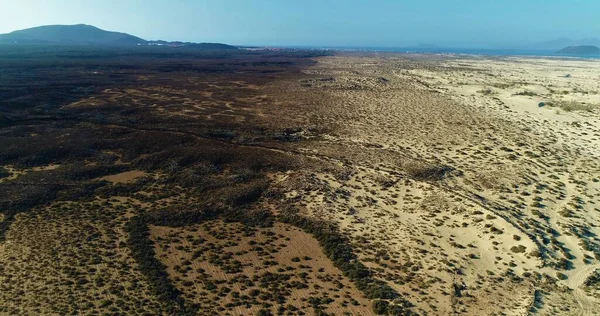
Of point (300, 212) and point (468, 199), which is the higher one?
point (468, 199)

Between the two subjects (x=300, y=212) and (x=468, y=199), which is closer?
(x=300, y=212)

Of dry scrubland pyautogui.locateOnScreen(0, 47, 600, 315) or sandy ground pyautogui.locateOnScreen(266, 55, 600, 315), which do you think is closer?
dry scrubland pyautogui.locateOnScreen(0, 47, 600, 315)

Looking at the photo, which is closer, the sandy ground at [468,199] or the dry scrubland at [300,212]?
the dry scrubland at [300,212]

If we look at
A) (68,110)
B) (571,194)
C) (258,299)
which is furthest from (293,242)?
(68,110)
